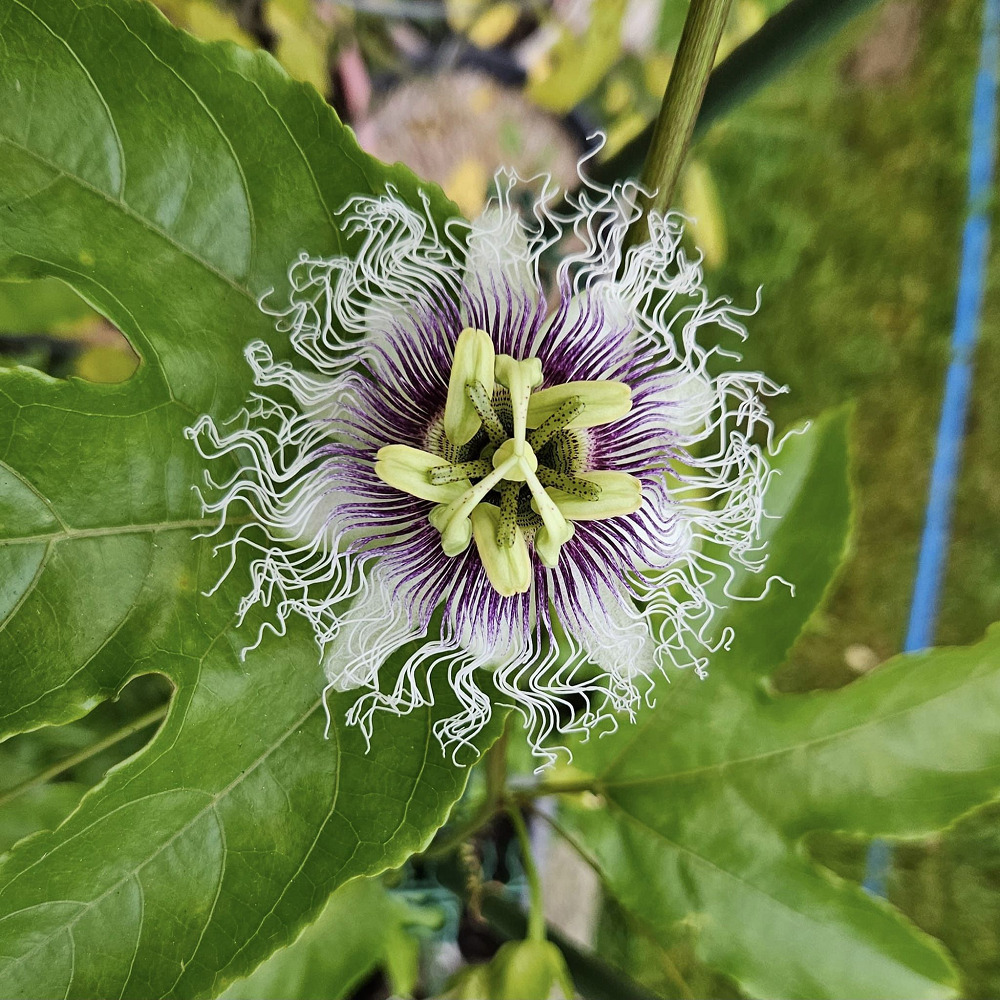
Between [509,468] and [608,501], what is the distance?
0.08 meters

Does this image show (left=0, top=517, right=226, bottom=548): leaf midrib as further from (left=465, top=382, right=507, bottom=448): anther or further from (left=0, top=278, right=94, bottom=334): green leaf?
(left=0, top=278, right=94, bottom=334): green leaf

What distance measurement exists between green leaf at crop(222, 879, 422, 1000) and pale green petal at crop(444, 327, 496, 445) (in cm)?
61

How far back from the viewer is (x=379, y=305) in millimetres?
699

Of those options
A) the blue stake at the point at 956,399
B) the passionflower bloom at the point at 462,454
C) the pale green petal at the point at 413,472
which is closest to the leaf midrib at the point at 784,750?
the passionflower bloom at the point at 462,454

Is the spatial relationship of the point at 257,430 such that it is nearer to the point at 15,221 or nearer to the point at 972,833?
the point at 15,221

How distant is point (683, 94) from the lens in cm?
54

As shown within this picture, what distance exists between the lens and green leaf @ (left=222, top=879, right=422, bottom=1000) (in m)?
0.98

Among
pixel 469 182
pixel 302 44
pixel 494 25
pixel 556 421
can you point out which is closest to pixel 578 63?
pixel 494 25

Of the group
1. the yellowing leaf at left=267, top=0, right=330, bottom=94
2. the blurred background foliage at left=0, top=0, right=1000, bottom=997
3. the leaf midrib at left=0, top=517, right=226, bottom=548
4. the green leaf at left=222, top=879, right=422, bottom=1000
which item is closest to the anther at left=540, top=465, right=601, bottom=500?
the leaf midrib at left=0, top=517, right=226, bottom=548

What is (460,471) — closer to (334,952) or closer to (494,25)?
(334,952)

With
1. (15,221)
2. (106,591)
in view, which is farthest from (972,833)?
(15,221)

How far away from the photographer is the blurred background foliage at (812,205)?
4.57 feet

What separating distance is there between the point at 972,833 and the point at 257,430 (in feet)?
5.80

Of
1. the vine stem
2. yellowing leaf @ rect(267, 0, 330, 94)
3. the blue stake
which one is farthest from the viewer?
the blue stake
